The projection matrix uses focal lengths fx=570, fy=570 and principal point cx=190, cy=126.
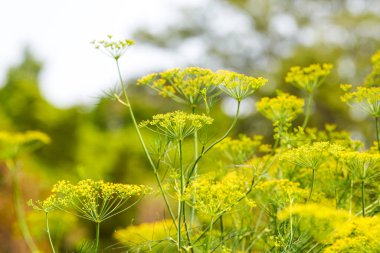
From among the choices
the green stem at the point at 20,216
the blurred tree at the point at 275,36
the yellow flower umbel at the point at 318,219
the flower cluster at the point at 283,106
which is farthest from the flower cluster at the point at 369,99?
the blurred tree at the point at 275,36

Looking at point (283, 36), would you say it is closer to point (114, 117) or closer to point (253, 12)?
point (253, 12)

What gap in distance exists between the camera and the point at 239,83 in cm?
262

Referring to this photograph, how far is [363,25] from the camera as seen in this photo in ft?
79.4

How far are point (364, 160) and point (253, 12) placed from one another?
25644 mm

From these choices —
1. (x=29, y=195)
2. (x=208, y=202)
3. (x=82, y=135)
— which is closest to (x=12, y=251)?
(x=29, y=195)

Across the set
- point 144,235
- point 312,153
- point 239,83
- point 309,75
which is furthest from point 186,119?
point 309,75

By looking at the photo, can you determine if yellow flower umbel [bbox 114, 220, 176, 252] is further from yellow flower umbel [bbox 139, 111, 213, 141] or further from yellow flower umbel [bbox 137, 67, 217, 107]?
yellow flower umbel [bbox 137, 67, 217, 107]

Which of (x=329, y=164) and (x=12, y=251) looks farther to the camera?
(x=12, y=251)

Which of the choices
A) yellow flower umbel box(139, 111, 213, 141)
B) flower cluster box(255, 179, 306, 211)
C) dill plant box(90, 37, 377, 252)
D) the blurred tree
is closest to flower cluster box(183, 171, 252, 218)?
dill plant box(90, 37, 377, 252)

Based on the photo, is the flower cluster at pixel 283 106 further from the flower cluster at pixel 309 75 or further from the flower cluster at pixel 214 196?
the flower cluster at pixel 214 196

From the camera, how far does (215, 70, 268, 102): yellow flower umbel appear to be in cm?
259

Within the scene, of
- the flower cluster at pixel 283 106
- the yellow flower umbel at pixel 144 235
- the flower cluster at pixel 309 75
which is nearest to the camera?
the yellow flower umbel at pixel 144 235

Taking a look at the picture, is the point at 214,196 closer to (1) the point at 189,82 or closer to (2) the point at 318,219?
(2) the point at 318,219

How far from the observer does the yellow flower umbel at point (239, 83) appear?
2.59 meters
